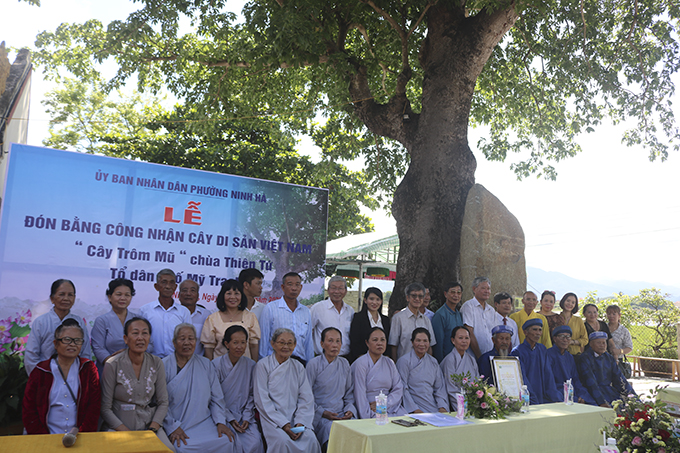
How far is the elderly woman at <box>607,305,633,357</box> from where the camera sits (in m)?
8.40

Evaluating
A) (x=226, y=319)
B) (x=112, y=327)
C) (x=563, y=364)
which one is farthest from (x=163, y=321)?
(x=563, y=364)

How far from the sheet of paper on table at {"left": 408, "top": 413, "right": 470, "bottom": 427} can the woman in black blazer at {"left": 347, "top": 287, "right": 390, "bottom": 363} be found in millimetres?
1481

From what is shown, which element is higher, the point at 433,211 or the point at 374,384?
the point at 433,211

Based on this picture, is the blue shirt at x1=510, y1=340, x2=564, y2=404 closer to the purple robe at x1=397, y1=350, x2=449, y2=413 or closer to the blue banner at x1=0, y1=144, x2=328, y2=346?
the purple robe at x1=397, y1=350, x2=449, y2=413

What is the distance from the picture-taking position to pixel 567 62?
32.7 feet

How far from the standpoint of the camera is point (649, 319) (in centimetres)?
1761

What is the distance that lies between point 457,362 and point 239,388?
258 cm

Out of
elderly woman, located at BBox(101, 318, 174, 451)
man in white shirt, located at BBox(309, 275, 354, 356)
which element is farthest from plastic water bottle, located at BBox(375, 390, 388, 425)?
elderly woman, located at BBox(101, 318, 174, 451)

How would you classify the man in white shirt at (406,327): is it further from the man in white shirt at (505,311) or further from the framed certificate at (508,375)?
the man in white shirt at (505,311)

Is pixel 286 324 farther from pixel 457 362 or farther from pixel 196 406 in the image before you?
pixel 457 362

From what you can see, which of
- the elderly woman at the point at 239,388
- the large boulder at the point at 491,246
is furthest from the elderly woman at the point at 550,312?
the elderly woman at the point at 239,388

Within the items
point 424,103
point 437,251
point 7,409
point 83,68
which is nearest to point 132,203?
Answer: point 7,409

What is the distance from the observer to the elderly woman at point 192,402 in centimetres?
513

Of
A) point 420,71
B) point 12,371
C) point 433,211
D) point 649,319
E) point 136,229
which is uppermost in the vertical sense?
point 420,71
